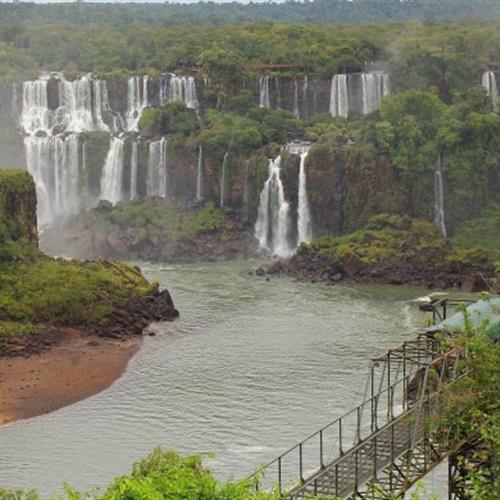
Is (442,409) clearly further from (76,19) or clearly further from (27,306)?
(76,19)

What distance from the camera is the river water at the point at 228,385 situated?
43219mm

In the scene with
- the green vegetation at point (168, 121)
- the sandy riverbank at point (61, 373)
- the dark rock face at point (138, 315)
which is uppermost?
the green vegetation at point (168, 121)

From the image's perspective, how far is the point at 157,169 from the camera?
8812 centimetres

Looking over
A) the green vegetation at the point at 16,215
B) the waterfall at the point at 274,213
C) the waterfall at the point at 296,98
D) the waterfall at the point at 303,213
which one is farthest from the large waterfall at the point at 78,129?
the green vegetation at the point at 16,215

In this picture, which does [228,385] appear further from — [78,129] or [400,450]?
[78,129]

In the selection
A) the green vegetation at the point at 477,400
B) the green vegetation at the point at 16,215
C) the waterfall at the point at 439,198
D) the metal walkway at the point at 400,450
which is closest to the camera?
the green vegetation at the point at 477,400

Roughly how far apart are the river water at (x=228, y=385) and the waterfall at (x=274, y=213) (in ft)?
38.0

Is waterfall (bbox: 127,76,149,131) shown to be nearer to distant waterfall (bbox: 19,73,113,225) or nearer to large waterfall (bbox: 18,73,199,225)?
large waterfall (bbox: 18,73,199,225)

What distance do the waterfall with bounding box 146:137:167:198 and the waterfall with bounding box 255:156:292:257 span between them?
25.7 ft

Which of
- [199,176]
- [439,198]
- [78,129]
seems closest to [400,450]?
[439,198]

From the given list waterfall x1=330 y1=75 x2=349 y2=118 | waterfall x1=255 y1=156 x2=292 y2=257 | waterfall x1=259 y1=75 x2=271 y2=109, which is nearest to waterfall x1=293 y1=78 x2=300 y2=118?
waterfall x1=259 y1=75 x2=271 y2=109

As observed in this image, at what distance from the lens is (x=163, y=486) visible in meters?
23.9

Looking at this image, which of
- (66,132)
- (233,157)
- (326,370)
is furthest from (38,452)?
(66,132)

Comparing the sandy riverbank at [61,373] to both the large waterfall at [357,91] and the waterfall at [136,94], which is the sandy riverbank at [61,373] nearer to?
the large waterfall at [357,91]
